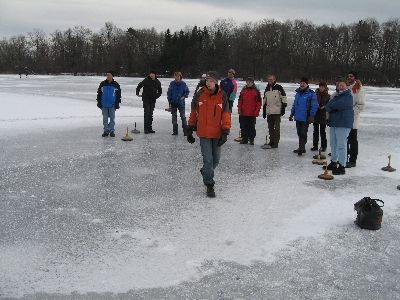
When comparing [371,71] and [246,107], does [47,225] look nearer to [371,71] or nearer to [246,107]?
[246,107]

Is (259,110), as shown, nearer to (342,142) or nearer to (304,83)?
(304,83)

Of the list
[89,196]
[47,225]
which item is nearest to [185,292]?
[47,225]

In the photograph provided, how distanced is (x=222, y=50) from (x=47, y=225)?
8354 centimetres

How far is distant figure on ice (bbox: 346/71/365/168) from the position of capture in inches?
343

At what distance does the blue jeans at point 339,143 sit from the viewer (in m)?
8.15

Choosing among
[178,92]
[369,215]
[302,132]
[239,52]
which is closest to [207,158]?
[369,215]

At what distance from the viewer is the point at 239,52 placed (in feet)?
276

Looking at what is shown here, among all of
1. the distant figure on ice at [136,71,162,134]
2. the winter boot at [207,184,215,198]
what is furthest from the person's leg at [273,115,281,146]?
the winter boot at [207,184,215,198]

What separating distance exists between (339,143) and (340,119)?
481mm

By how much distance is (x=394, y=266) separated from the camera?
14.7ft

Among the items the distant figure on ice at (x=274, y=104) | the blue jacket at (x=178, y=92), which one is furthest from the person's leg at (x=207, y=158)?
the blue jacket at (x=178, y=92)

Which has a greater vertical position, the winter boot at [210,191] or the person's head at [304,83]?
the person's head at [304,83]

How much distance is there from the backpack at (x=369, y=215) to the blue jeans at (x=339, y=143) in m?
2.80

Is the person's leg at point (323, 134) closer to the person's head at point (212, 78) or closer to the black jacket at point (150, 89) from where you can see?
the person's head at point (212, 78)
